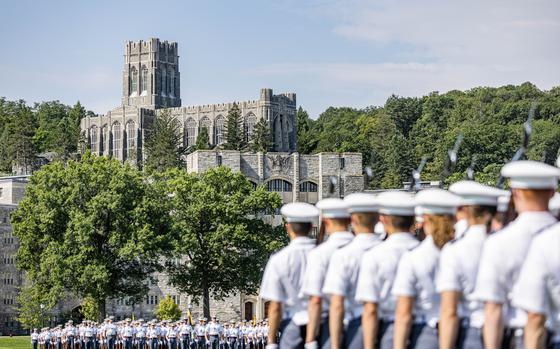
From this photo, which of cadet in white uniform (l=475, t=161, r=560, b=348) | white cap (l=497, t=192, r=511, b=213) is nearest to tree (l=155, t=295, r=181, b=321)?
white cap (l=497, t=192, r=511, b=213)

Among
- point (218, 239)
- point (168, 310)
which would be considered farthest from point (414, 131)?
point (218, 239)

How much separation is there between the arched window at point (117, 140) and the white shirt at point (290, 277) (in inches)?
6208

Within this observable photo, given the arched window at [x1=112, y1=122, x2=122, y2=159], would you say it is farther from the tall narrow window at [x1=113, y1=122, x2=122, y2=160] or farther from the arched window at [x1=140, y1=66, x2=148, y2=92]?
the arched window at [x1=140, y1=66, x2=148, y2=92]

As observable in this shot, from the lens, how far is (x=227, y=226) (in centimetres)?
7231

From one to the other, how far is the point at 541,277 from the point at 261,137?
13570cm

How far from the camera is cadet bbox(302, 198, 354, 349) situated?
11.0 metres

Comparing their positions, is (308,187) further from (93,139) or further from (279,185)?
(93,139)

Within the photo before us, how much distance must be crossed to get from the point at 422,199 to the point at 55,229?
57.2 m

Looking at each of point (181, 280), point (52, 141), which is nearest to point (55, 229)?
point (181, 280)

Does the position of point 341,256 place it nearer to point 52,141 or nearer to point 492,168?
point 492,168

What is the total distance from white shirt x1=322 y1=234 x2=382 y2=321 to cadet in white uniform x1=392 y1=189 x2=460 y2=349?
2.83 ft

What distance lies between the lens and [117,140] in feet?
557

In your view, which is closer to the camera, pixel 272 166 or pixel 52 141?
pixel 272 166

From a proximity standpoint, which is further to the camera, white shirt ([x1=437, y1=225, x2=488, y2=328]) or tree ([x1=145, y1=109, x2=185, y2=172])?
tree ([x1=145, y1=109, x2=185, y2=172])
